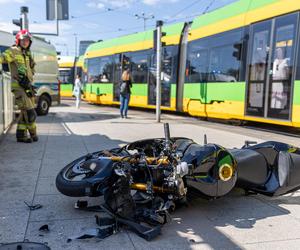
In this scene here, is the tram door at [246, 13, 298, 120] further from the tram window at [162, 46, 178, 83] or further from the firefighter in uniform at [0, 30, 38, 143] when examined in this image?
the firefighter in uniform at [0, 30, 38, 143]

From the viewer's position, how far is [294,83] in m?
9.14

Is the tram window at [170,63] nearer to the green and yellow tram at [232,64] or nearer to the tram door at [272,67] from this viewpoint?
the green and yellow tram at [232,64]

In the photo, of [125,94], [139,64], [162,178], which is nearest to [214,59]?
[125,94]

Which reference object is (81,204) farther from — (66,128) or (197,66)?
(197,66)

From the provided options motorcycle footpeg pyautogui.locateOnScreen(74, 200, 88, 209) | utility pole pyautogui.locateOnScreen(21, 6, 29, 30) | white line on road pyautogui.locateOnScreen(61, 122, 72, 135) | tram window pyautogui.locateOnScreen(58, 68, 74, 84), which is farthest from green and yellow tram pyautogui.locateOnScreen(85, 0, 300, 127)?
tram window pyautogui.locateOnScreen(58, 68, 74, 84)

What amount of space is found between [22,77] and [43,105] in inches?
290

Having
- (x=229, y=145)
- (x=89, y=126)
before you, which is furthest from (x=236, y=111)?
(x=89, y=126)

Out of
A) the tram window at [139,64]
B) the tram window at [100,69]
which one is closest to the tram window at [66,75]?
the tram window at [100,69]

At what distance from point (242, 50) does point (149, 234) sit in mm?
8874

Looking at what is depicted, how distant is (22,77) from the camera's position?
25.2 ft

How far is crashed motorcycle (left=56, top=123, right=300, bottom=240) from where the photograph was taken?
11.8 ft

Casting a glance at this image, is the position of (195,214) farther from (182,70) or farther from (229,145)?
(182,70)

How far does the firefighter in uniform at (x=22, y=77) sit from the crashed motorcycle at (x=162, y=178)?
13.3ft

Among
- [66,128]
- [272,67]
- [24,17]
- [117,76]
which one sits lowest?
[66,128]
